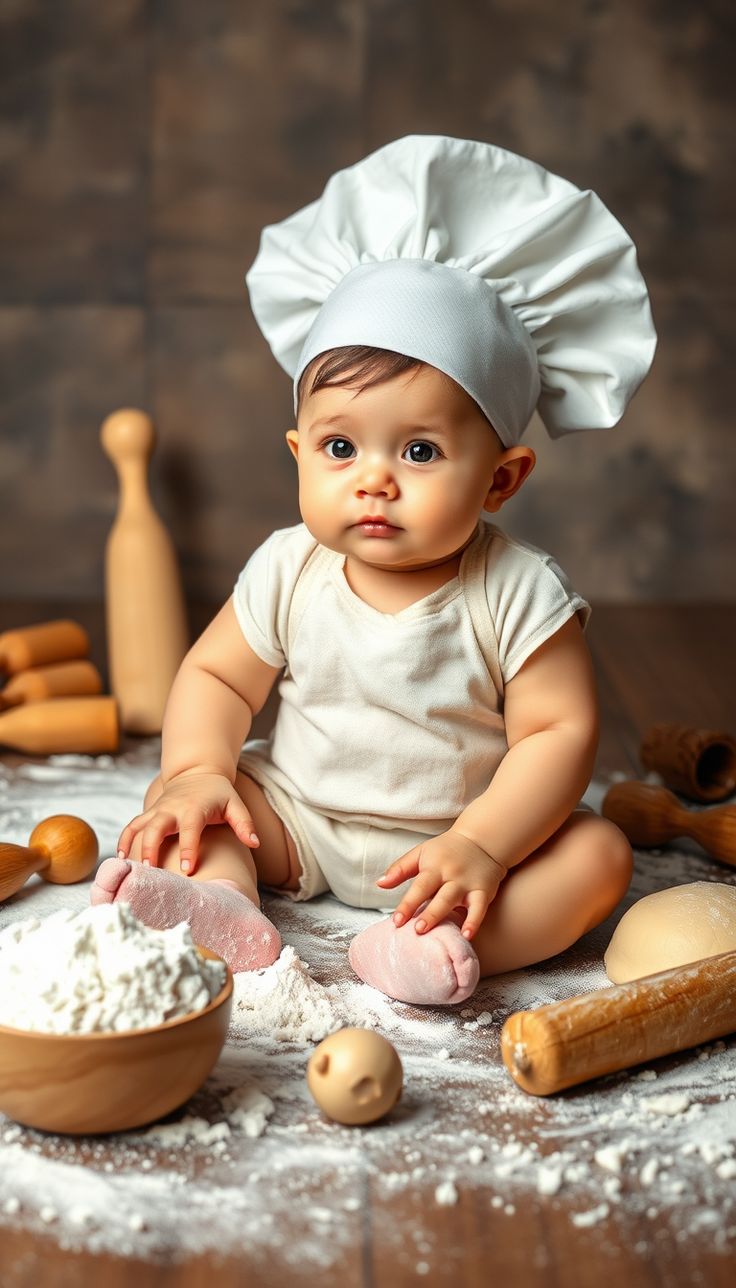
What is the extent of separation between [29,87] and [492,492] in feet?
4.11

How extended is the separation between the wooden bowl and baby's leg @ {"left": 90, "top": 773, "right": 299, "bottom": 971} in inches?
6.9

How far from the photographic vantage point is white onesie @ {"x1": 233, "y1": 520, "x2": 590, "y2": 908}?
3.49ft

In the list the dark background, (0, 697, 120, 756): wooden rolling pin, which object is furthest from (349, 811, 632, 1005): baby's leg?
the dark background

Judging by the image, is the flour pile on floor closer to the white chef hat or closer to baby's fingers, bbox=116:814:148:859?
baby's fingers, bbox=116:814:148:859

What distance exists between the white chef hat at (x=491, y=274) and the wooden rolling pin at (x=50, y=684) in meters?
0.61

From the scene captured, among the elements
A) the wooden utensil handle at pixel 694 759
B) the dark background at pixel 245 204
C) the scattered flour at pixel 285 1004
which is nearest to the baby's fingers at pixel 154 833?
the scattered flour at pixel 285 1004

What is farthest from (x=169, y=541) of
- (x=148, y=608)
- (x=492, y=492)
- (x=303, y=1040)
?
(x=303, y=1040)

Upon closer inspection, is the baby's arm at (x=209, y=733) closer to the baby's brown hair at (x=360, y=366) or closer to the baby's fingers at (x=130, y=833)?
the baby's fingers at (x=130, y=833)

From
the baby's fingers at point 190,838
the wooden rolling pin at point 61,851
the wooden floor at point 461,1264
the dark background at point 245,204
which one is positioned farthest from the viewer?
the dark background at point 245,204

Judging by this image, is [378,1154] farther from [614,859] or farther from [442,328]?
[442,328]

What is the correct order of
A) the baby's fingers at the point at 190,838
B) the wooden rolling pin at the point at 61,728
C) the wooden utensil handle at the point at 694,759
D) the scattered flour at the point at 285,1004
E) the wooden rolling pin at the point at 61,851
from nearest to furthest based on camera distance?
1. the scattered flour at the point at 285,1004
2. the baby's fingers at the point at 190,838
3. the wooden rolling pin at the point at 61,851
4. the wooden utensil handle at the point at 694,759
5. the wooden rolling pin at the point at 61,728

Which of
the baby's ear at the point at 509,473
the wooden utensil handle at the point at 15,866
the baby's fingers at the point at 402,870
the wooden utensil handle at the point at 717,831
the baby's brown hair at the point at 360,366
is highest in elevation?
the baby's brown hair at the point at 360,366

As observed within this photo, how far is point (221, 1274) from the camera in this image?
67 centimetres

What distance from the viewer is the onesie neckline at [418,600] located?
3.47 ft
